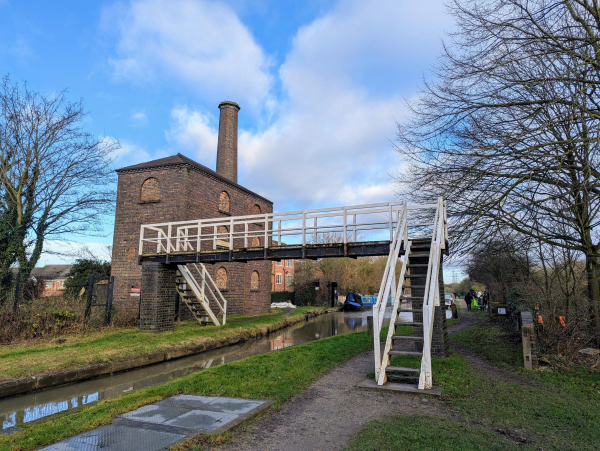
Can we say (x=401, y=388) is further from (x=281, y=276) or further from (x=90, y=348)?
(x=281, y=276)

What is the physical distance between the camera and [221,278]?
838 inches

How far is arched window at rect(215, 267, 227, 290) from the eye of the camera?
69.1 ft

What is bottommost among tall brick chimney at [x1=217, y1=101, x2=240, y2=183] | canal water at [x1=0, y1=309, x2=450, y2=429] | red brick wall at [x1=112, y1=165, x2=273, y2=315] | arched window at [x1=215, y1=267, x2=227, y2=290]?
canal water at [x1=0, y1=309, x2=450, y2=429]

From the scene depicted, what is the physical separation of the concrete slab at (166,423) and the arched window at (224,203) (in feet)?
54.5

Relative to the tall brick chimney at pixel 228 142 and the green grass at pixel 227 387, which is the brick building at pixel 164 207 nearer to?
the tall brick chimney at pixel 228 142

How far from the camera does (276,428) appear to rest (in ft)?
14.6

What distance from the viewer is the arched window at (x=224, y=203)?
2167 cm

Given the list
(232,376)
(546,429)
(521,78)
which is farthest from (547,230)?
(232,376)

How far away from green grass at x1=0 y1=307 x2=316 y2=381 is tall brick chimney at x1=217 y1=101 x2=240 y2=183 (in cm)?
1477

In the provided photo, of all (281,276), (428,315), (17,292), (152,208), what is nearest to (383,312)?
(428,315)

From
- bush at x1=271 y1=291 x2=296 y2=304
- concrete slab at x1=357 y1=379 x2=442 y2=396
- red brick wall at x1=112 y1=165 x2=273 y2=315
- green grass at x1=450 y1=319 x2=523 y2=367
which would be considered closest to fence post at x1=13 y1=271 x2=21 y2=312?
red brick wall at x1=112 y1=165 x2=273 y2=315

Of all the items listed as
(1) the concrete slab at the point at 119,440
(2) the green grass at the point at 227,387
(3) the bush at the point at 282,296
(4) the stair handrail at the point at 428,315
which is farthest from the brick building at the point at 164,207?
(3) the bush at the point at 282,296

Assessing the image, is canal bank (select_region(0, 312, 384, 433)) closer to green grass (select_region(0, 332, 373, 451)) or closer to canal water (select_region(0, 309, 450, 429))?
canal water (select_region(0, 309, 450, 429))

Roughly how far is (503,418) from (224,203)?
18.9 m
